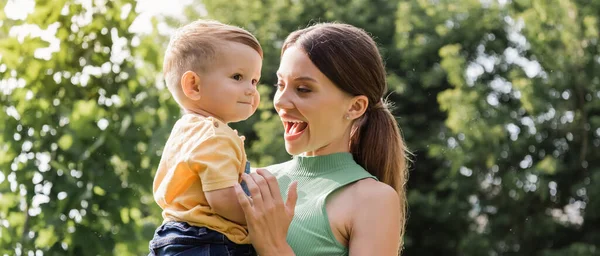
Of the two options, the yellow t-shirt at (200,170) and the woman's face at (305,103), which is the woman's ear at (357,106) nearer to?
the woman's face at (305,103)

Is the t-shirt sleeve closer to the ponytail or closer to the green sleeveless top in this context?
the green sleeveless top

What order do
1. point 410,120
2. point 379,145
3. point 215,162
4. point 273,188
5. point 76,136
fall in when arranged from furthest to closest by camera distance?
point 410,120 < point 76,136 < point 379,145 < point 273,188 < point 215,162

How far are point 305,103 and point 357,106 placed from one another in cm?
22

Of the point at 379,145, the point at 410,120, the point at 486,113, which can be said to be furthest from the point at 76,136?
the point at 410,120

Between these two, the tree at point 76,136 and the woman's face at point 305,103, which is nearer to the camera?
the woman's face at point 305,103

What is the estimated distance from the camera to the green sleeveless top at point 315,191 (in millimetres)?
2480

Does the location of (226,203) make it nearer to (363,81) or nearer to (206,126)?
(206,126)

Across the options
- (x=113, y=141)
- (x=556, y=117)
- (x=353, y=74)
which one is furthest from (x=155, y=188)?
(x=556, y=117)

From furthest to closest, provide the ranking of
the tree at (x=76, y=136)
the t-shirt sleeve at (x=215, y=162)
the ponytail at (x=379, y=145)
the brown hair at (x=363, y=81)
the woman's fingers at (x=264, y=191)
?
the tree at (x=76, y=136)
the ponytail at (x=379, y=145)
the brown hair at (x=363, y=81)
the woman's fingers at (x=264, y=191)
the t-shirt sleeve at (x=215, y=162)

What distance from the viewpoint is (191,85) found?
2381 millimetres

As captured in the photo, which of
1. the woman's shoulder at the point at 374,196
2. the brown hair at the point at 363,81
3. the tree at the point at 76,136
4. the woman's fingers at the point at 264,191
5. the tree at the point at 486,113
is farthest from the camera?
the tree at the point at 486,113

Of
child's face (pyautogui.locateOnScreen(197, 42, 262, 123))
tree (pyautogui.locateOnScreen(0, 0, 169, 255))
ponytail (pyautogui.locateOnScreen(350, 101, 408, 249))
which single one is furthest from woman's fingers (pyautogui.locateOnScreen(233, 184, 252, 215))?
tree (pyautogui.locateOnScreen(0, 0, 169, 255))

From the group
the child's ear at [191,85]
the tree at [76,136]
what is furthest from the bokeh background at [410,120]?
the child's ear at [191,85]

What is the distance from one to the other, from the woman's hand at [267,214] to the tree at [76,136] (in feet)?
8.23
